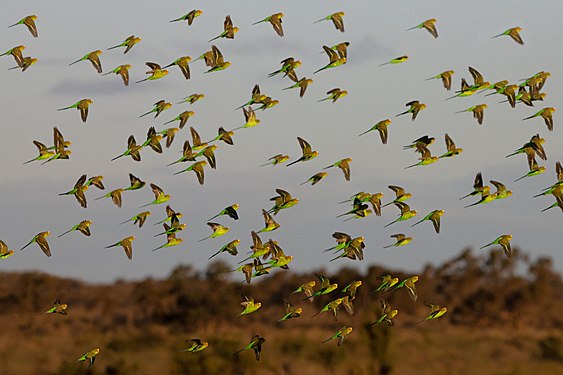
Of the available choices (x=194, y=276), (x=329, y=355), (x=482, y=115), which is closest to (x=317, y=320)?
(x=194, y=276)

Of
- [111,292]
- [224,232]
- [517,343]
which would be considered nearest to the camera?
[224,232]

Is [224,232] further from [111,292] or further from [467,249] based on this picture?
[111,292]

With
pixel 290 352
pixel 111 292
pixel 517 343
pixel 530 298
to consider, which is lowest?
pixel 111 292

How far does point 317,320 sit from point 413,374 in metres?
30.1

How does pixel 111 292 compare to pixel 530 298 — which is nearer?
pixel 530 298

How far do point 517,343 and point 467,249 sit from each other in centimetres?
2178

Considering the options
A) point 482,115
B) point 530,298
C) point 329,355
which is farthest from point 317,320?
point 482,115

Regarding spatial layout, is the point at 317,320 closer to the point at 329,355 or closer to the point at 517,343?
the point at 517,343

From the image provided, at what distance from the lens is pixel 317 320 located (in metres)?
80.4

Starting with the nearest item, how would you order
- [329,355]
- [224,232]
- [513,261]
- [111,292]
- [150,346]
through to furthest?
1. [224,232]
2. [329,355]
3. [150,346]
4. [513,261]
5. [111,292]

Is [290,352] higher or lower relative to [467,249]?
higher

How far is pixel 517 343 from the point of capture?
64562mm

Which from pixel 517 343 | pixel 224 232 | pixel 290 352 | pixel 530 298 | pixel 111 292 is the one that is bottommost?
pixel 111 292

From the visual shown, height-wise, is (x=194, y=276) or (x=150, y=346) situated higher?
(x=150, y=346)
